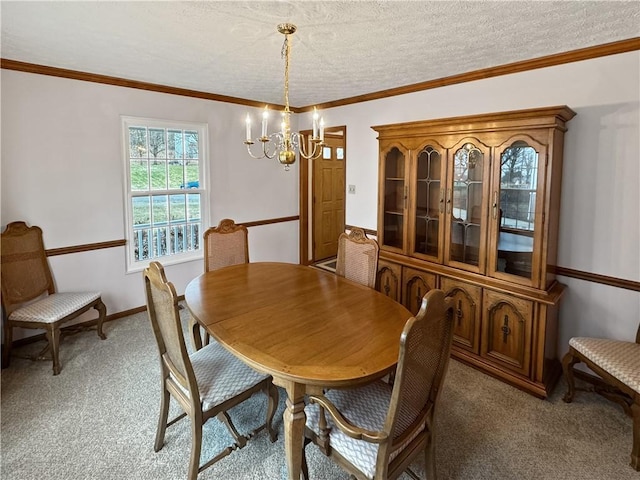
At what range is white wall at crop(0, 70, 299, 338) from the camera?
9.92 ft

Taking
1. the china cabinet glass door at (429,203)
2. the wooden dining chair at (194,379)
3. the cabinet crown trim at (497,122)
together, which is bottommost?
the wooden dining chair at (194,379)

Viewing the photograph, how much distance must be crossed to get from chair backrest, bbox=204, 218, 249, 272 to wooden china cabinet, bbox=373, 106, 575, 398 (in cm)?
139

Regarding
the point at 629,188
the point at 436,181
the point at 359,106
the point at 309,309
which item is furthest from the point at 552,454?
the point at 359,106

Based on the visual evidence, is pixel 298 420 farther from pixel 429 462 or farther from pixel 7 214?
pixel 7 214

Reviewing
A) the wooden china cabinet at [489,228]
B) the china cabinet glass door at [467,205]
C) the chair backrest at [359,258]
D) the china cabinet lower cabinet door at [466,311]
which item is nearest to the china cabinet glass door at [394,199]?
the wooden china cabinet at [489,228]

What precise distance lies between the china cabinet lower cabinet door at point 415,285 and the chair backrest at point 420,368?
1.66 m

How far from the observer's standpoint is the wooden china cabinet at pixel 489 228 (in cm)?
250

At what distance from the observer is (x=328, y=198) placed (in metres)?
5.79

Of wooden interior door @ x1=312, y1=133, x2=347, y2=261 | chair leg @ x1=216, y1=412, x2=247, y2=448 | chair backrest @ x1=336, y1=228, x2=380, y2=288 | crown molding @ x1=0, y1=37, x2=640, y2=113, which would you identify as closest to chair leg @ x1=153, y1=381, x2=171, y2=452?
chair leg @ x1=216, y1=412, x2=247, y2=448

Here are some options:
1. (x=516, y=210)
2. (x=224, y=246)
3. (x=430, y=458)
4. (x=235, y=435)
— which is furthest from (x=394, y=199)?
(x=235, y=435)

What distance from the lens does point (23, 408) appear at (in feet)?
7.70

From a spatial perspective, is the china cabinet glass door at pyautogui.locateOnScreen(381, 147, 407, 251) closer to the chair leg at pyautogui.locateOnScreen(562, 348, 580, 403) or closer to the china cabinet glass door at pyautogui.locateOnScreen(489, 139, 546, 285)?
the china cabinet glass door at pyautogui.locateOnScreen(489, 139, 546, 285)

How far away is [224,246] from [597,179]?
2.87 m

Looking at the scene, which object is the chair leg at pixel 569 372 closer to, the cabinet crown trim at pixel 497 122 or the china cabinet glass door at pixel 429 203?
the china cabinet glass door at pixel 429 203
